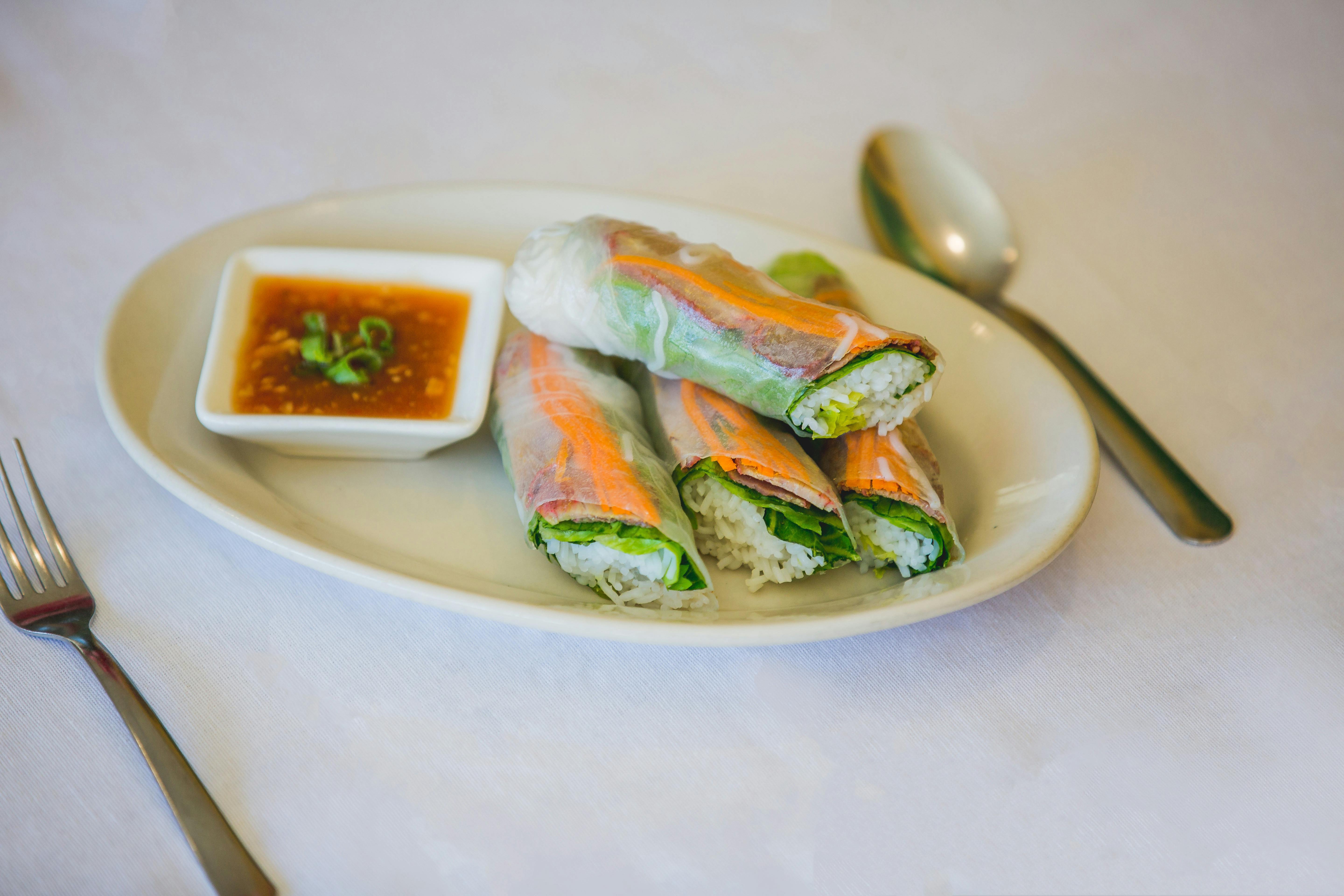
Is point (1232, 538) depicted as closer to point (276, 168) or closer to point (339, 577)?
point (339, 577)

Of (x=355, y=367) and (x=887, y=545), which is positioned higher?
(x=887, y=545)

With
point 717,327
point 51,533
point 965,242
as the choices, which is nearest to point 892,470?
point 717,327

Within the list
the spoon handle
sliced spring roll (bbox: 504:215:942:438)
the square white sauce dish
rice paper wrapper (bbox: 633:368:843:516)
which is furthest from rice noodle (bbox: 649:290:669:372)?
the spoon handle

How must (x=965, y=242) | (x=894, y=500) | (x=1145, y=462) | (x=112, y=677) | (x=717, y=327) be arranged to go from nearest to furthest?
(x=112, y=677), (x=894, y=500), (x=717, y=327), (x=1145, y=462), (x=965, y=242)

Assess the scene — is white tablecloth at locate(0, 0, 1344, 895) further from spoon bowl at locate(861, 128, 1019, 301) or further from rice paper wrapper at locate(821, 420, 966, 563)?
rice paper wrapper at locate(821, 420, 966, 563)

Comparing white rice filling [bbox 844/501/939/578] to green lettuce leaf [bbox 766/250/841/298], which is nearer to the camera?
white rice filling [bbox 844/501/939/578]

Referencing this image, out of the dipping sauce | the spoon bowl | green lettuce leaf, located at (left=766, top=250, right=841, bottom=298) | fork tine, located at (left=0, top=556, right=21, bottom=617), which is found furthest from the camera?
the spoon bowl

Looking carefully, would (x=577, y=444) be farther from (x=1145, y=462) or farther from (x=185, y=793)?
(x=1145, y=462)

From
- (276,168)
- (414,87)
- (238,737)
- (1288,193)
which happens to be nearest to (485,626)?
(238,737)
